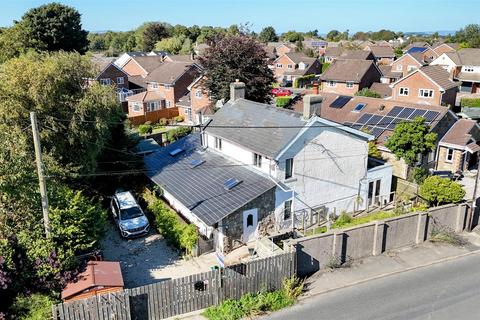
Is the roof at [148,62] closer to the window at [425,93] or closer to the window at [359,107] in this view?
the window at [425,93]

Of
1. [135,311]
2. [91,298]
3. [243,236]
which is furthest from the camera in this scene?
[243,236]

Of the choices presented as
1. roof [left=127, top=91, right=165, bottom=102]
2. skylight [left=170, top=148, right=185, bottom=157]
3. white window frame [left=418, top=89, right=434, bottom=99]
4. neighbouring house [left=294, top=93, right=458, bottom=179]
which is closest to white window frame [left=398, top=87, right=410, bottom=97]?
white window frame [left=418, top=89, right=434, bottom=99]

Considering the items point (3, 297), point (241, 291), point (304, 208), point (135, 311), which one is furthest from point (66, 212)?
point (304, 208)

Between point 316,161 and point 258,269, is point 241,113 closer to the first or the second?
point 316,161

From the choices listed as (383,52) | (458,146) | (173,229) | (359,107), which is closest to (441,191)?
(458,146)

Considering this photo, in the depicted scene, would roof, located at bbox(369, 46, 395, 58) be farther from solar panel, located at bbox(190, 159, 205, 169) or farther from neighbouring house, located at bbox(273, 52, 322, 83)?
solar panel, located at bbox(190, 159, 205, 169)

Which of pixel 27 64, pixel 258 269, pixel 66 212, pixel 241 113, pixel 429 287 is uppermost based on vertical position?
pixel 27 64
